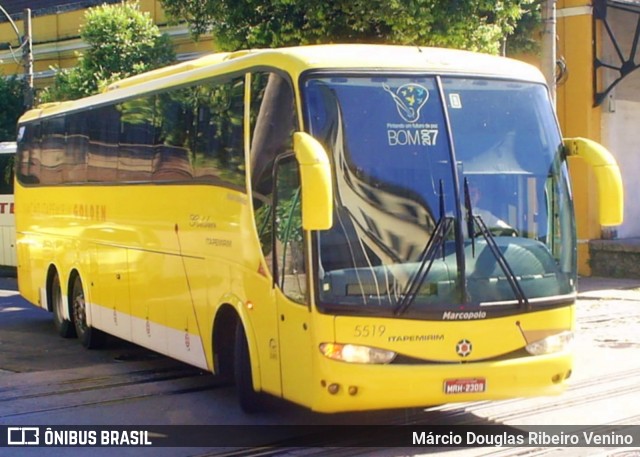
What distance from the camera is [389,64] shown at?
28.0 ft

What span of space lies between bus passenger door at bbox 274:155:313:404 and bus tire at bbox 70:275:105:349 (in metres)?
5.92

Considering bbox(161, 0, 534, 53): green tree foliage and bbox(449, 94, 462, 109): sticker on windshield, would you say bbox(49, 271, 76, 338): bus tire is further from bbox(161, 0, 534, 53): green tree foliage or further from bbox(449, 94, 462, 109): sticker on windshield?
bbox(449, 94, 462, 109): sticker on windshield

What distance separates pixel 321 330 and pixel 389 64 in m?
2.19

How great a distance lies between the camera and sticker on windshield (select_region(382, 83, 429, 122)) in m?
8.38

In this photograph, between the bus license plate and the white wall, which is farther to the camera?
the white wall

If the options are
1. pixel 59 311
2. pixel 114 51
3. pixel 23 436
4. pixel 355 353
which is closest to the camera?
pixel 355 353

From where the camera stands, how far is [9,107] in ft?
98.1

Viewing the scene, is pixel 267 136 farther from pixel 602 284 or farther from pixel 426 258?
pixel 602 284

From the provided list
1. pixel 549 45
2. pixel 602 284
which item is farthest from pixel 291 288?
pixel 602 284

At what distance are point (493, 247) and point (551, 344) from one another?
934 mm

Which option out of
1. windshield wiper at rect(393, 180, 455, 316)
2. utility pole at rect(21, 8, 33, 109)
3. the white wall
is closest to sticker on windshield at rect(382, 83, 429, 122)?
windshield wiper at rect(393, 180, 455, 316)

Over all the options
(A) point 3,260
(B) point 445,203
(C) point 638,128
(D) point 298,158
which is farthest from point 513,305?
(A) point 3,260

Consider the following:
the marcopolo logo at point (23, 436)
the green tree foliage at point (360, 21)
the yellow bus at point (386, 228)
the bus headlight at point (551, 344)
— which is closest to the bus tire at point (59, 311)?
the green tree foliage at point (360, 21)

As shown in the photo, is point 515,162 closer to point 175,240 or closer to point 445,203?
point 445,203
